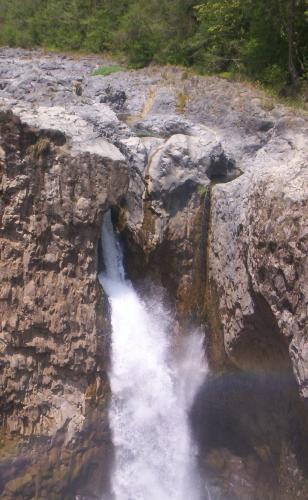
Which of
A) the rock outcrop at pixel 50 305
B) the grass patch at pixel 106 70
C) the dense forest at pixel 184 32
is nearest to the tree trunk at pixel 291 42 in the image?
the dense forest at pixel 184 32

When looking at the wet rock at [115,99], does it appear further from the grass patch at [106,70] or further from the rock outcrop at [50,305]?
the rock outcrop at [50,305]

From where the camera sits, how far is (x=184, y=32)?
18.1 meters

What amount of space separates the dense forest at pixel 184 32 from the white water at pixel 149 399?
333 inches

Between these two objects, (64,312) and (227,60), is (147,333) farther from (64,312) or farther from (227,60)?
(227,60)

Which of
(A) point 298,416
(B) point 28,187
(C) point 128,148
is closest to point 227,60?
(C) point 128,148

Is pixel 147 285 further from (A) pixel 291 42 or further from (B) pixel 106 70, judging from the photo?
(B) pixel 106 70

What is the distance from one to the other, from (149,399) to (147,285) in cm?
260

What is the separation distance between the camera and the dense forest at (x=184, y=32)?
1372 centimetres

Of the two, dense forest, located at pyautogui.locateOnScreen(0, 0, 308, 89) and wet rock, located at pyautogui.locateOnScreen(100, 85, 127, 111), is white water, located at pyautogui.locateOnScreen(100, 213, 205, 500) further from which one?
dense forest, located at pyautogui.locateOnScreen(0, 0, 308, 89)

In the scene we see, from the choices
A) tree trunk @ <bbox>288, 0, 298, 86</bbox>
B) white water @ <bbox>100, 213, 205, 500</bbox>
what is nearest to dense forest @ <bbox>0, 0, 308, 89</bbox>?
tree trunk @ <bbox>288, 0, 298, 86</bbox>

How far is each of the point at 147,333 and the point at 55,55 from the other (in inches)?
731

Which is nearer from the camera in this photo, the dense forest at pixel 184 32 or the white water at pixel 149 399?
the white water at pixel 149 399

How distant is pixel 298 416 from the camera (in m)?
8.52

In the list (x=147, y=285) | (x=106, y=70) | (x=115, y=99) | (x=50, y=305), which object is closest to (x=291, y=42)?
(x=115, y=99)
